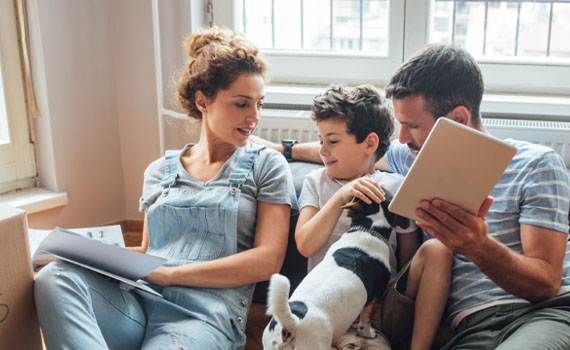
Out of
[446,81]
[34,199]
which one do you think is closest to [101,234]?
[34,199]

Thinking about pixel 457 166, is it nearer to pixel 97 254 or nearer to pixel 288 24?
pixel 97 254

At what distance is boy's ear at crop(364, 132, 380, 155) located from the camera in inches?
60.5

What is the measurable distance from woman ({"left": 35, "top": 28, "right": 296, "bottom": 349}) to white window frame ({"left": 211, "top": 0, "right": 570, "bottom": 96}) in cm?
75

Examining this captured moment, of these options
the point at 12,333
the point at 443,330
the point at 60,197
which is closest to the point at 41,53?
the point at 60,197

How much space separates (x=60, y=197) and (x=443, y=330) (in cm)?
166

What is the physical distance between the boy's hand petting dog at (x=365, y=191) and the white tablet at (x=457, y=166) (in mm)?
131

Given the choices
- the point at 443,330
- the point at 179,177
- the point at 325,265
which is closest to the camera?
the point at 325,265

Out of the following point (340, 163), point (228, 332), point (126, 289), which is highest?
point (340, 163)

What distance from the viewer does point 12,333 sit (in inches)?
50.1

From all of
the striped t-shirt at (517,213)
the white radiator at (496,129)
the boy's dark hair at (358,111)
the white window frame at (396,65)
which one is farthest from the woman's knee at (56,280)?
the white window frame at (396,65)

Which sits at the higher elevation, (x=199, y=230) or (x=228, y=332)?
(x=199, y=230)

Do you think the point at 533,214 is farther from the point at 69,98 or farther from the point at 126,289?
the point at 69,98

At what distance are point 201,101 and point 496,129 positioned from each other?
3.24ft

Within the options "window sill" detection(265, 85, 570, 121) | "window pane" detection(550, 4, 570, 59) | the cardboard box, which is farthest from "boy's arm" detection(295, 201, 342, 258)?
"window pane" detection(550, 4, 570, 59)
